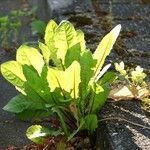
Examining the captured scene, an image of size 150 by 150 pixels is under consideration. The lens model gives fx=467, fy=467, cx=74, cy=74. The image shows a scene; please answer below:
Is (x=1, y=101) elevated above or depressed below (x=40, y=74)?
below

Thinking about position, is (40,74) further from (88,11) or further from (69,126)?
(88,11)

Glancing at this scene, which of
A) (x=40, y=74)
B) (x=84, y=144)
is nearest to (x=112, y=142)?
(x=84, y=144)

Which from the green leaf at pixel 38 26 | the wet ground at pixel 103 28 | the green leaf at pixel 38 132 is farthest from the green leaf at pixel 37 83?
the green leaf at pixel 38 26

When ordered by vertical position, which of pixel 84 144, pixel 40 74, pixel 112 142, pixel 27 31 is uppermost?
pixel 40 74

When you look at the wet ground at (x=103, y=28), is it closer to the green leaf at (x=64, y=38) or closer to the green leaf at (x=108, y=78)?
the green leaf at (x=108, y=78)

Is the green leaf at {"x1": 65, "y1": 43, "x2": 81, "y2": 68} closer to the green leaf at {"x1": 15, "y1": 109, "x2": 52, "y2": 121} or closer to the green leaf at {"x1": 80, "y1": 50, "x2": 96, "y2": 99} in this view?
the green leaf at {"x1": 80, "y1": 50, "x2": 96, "y2": 99}

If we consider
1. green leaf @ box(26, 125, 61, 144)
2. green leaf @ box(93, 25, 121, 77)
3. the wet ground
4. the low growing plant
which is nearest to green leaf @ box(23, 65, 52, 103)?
the low growing plant

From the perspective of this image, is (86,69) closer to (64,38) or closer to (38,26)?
(64,38)
